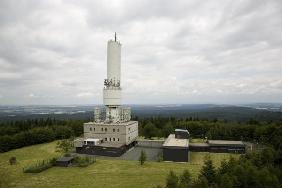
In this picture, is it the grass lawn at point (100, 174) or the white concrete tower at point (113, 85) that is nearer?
the grass lawn at point (100, 174)

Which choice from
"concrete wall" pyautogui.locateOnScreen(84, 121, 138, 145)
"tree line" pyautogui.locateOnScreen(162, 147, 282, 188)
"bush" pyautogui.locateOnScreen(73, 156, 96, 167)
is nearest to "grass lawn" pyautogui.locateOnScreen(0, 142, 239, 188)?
"bush" pyautogui.locateOnScreen(73, 156, 96, 167)

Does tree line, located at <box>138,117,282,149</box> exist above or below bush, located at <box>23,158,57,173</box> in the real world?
above

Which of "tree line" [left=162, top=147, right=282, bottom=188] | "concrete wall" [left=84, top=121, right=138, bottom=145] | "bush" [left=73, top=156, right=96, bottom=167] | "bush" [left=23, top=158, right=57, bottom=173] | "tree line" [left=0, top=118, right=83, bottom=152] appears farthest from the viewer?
"tree line" [left=0, top=118, right=83, bottom=152]

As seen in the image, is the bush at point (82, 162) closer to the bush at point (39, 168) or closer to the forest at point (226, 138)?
the bush at point (39, 168)

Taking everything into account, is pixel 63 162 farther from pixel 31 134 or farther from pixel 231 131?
pixel 231 131

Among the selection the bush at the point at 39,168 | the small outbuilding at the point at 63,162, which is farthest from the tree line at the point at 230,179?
the bush at the point at 39,168

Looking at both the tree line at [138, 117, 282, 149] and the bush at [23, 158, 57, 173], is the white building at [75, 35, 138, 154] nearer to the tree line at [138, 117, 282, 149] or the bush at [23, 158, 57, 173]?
the tree line at [138, 117, 282, 149]

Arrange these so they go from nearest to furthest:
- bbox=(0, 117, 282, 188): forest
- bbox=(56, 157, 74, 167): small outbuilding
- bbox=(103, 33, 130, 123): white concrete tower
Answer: bbox=(0, 117, 282, 188): forest
bbox=(56, 157, 74, 167): small outbuilding
bbox=(103, 33, 130, 123): white concrete tower

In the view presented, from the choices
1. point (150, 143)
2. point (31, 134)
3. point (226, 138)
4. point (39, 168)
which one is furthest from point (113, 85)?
point (226, 138)
